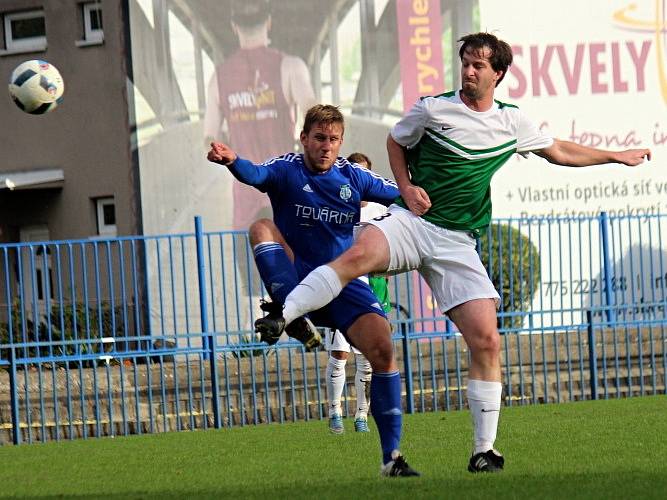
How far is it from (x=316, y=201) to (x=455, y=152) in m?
1.29

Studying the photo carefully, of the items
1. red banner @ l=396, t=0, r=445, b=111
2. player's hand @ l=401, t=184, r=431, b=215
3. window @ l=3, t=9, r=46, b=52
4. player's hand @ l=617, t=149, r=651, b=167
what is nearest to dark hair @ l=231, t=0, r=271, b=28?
red banner @ l=396, t=0, r=445, b=111

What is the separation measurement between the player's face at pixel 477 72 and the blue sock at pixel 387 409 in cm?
152

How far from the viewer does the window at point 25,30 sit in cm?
2606

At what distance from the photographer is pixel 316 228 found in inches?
345

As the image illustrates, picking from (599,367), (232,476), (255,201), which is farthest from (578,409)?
(255,201)

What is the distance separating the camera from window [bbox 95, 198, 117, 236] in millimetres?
25891

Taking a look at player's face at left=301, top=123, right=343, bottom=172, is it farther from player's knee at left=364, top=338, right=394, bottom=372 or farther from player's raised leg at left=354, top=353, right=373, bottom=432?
player's raised leg at left=354, top=353, right=373, bottom=432

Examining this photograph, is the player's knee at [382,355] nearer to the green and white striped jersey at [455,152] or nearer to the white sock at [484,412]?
the white sock at [484,412]

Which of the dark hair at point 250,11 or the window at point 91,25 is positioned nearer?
the dark hair at point 250,11

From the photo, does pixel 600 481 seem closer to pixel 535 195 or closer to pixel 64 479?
pixel 64 479

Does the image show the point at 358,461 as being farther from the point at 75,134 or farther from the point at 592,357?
the point at 75,134

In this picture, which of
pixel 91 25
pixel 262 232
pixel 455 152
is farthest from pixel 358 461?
pixel 91 25

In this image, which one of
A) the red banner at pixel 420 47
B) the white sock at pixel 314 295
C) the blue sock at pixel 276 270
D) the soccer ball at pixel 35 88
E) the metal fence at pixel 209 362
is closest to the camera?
the white sock at pixel 314 295

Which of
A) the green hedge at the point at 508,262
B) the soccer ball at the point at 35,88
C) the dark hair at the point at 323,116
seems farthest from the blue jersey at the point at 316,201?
the green hedge at the point at 508,262
